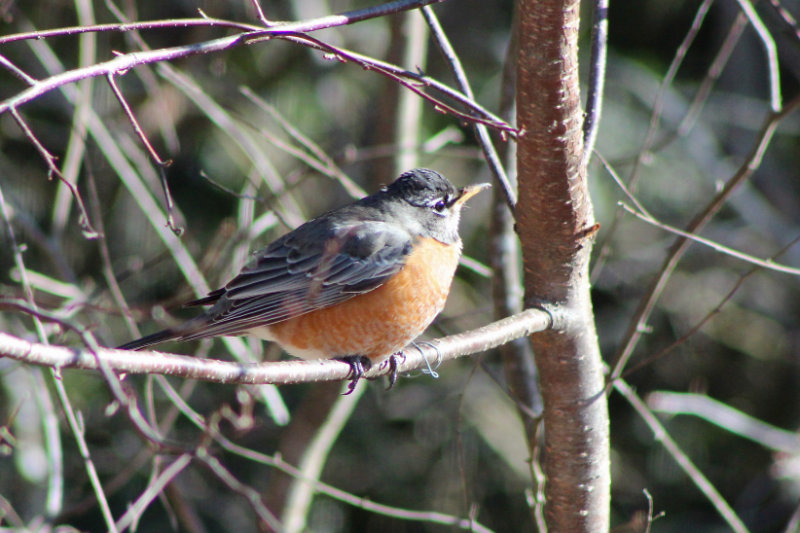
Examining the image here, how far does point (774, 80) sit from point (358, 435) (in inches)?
175

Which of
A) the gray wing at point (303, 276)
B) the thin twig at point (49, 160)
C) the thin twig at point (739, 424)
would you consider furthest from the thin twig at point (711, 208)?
the thin twig at point (49, 160)

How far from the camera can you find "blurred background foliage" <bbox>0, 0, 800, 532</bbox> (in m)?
6.13

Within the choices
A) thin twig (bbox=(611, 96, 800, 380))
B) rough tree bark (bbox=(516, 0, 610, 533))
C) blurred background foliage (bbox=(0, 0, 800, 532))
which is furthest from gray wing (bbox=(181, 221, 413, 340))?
blurred background foliage (bbox=(0, 0, 800, 532))

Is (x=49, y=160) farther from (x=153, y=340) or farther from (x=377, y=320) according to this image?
(x=377, y=320)

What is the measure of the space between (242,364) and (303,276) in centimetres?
175

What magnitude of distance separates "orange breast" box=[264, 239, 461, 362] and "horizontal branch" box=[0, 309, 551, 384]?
0.12 meters

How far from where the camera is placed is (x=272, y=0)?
645 cm

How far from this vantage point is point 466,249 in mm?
6352

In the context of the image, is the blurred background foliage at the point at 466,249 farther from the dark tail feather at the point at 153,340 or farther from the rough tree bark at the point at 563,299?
the rough tree bark at the point at 563,299

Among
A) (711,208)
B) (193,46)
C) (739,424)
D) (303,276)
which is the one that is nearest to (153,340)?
(303,276)

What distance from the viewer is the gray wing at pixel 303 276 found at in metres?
Answer: 3.55

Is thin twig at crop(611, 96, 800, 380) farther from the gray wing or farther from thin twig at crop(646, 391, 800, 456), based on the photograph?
the gray wing

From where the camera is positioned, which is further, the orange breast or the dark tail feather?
the orange breast

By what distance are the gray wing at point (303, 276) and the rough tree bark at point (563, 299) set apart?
0.97 m
